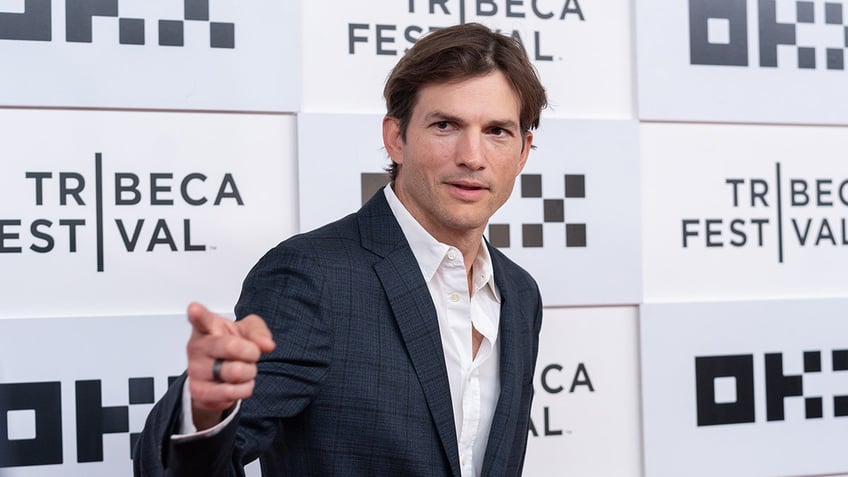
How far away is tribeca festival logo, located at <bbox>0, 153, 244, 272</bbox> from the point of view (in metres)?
1.17

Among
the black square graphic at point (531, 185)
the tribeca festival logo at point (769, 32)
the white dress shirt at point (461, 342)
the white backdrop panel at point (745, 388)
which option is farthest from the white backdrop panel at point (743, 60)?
the white dress shirt at point (461, 342)

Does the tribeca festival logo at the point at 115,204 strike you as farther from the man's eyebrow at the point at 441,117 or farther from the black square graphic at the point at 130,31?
the man's eyebrow at the point at 441,117

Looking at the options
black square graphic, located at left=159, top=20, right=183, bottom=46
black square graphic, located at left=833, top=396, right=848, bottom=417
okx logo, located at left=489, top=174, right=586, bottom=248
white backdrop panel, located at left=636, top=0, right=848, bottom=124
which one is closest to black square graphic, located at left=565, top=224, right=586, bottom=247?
okx logo, located at left=489, top=174, right=586, bottom=248

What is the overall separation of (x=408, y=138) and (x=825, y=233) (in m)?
0.87

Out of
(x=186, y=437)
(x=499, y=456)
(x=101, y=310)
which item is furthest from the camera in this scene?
(x=101, y=310)

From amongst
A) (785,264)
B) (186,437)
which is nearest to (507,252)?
(785,264)

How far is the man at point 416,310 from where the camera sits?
0.87 metres

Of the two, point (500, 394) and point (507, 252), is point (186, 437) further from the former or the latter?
point (507, 252)

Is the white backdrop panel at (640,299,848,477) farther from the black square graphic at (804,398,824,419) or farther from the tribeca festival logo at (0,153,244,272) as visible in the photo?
the tribeca festival logo at (0,153,244,272)

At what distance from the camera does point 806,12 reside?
147cm

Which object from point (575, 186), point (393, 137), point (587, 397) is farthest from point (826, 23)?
point (393, 137)

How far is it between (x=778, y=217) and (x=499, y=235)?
51 cm

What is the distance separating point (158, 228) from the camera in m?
1.21

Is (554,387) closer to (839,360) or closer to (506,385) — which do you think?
(506,385)
